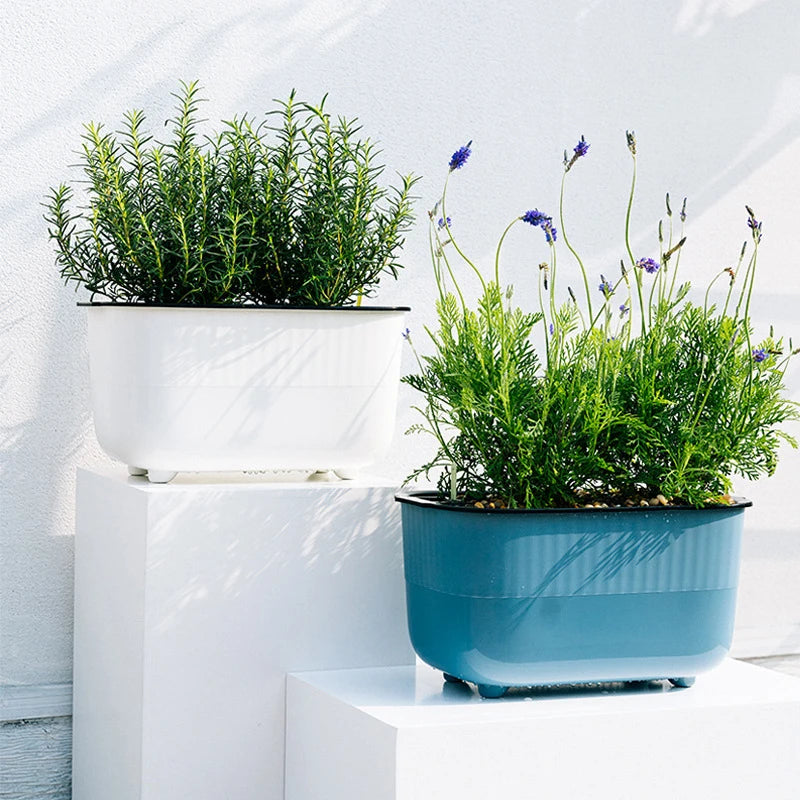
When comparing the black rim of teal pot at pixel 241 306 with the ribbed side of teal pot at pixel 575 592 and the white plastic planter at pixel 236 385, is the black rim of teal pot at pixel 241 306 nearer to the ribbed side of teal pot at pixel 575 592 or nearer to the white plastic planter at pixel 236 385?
the white plastic planter at pixel 236 385

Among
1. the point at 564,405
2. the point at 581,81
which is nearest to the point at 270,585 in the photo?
the point at 564,405

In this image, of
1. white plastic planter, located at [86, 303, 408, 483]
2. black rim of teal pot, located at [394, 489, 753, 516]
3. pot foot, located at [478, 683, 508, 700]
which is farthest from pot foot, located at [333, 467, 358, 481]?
pot foot, located at [478, 683, 508, 700]

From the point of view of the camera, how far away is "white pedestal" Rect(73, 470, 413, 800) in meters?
1.26

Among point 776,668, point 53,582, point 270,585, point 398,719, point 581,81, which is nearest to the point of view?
point 398,719

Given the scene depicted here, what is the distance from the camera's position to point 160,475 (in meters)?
1.31

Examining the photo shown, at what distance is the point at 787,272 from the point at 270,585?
109cm

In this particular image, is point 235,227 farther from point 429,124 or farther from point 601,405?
point 429,124

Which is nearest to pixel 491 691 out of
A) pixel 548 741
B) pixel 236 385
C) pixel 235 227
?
pixel 548 741

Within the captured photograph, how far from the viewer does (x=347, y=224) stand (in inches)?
52.0

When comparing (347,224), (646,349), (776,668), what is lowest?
(776,668)

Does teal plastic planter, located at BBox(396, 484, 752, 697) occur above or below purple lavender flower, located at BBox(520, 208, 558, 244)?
below

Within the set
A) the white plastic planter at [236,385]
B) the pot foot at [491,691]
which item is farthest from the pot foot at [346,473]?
the pot foot at [491,691]

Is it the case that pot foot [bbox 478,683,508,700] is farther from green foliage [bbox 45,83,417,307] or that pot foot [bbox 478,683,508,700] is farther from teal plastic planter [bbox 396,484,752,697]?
green foliage [bbox 45,83,417,307]

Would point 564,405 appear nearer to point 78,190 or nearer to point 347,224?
point 347,224
